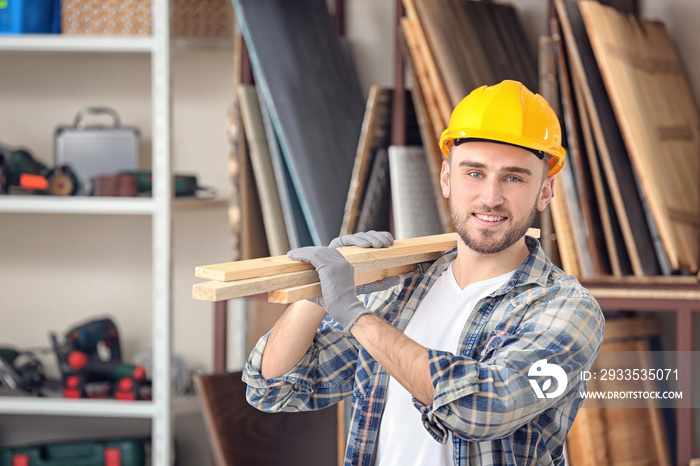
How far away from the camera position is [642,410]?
2172 millimetres

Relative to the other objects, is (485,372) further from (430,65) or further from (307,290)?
(430,65)

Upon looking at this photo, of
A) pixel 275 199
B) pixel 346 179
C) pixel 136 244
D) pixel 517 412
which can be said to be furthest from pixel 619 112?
pixel 136 244

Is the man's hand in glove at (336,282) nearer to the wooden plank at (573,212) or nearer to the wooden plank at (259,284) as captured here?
the wooden plank at (259,284)

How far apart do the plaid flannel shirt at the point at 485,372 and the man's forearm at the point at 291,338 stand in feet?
0.07

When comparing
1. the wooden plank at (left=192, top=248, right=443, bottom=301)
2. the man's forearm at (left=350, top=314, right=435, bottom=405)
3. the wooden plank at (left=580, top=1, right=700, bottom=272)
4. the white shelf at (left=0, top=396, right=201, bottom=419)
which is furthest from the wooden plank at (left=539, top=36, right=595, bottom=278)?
the white shelf at (left=0, top=396, right=201, bottom=419)

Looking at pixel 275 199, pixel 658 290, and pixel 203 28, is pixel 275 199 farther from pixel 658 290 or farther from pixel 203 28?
pixel 658 290

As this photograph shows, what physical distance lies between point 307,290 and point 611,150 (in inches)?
44.6

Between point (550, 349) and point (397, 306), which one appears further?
point (397, 306)

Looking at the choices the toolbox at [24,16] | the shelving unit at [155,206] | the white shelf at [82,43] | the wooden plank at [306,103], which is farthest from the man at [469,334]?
the toolbox at [24,16]

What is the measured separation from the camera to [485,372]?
3.68 ft

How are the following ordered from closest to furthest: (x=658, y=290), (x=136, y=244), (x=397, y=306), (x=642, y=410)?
(x=397, y=306), (x=658, y=290), (x=642, y=410), (x=136, y=244)

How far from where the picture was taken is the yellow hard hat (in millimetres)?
1283

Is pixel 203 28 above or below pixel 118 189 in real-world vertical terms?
above

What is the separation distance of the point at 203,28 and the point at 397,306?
148cm
